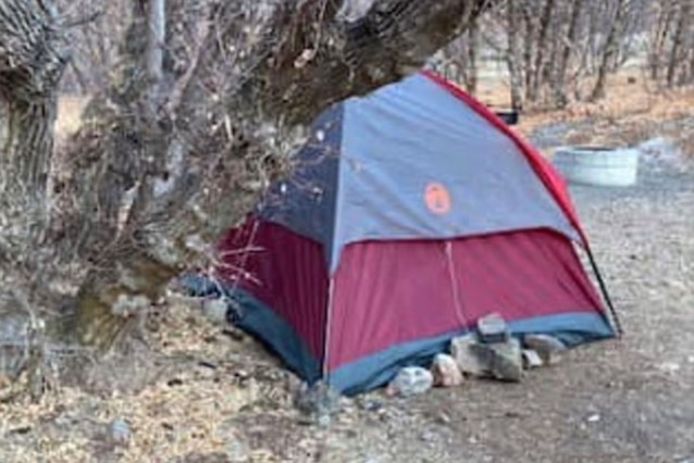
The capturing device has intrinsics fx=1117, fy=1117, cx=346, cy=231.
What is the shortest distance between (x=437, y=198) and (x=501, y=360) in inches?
28.2

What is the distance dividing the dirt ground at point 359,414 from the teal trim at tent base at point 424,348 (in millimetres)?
70

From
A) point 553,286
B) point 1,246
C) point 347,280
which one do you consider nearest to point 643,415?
point 553,286

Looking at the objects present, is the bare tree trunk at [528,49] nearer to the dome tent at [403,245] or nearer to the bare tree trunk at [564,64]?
the bare tree trunk at [564,64]

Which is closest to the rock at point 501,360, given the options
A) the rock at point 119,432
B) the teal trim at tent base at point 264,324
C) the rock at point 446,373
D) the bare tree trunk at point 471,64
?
the rock at point 446,373

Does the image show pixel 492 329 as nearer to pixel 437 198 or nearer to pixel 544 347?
pixel 544 347

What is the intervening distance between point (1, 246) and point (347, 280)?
4.28 ft

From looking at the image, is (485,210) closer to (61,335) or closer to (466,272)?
(466,272)

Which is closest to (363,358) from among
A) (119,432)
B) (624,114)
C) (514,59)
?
(119,432)

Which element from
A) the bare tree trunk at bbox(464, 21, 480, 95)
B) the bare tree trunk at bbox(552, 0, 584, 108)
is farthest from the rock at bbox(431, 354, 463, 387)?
the bare tree trunk at bbox(464, 21, 480, 95)

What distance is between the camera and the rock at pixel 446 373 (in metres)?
4.41

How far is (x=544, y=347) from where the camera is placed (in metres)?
4.69

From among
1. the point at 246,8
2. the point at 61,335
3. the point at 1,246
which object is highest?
the point at 246,8

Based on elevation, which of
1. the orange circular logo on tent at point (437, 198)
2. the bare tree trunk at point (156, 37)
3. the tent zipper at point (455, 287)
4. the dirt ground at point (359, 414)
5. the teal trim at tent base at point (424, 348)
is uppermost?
the bare tree trunk at point (156, 37)

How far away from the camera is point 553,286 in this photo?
4.90m
